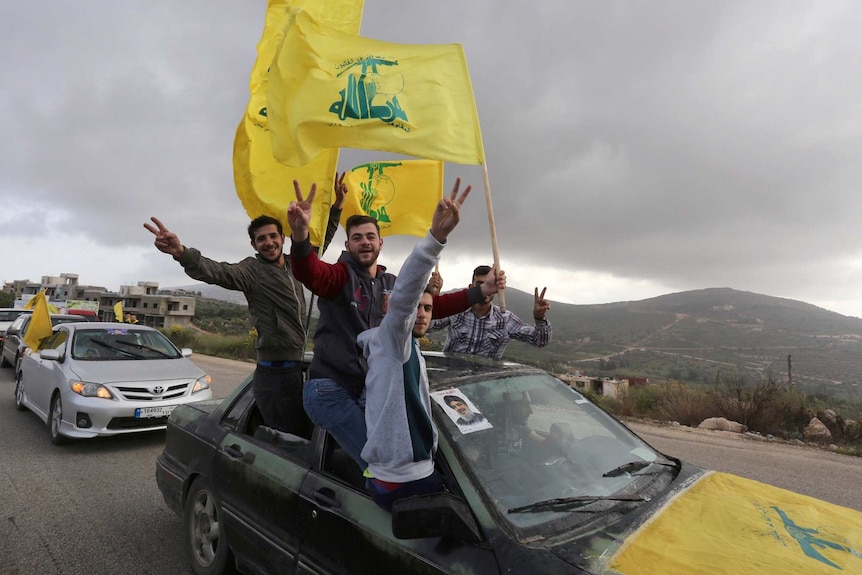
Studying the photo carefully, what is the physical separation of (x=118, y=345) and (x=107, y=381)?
126 centimetres

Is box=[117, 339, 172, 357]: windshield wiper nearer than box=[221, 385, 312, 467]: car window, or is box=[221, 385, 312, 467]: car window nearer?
box=[221, 385, 312, 467]: car window

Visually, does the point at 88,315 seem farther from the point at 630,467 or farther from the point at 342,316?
the point at 630,467

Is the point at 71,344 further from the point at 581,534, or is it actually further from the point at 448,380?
the point at 581,534

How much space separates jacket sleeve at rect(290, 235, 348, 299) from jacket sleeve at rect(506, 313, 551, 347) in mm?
2627

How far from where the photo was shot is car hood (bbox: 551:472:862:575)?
1554 mm

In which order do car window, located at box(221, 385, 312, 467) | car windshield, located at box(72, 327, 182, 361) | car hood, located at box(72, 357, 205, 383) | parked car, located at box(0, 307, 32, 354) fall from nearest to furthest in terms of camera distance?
car window, located at box(221, 385, 312, 467), car hood, located at box(72, 357, 205, 383), car windshield, located at box(72, 327, 182, 361), parked car, located at box(0, 307, 32, 354)

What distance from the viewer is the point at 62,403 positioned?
19.9 feet

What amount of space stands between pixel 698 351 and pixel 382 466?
243ft

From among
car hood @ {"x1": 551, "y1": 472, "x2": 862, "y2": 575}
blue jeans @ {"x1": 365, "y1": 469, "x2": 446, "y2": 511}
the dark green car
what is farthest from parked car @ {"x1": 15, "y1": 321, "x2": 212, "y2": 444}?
car hood @ {"x1": 551, "y1": 472, "x2": 862, "y2": 575}

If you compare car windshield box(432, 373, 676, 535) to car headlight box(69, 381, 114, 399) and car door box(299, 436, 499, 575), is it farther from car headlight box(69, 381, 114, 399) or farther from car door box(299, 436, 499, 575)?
car headlight box(69, 381, 114, 399)

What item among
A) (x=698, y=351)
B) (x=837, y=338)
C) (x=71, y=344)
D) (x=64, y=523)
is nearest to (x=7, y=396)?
(x=71, y=344)

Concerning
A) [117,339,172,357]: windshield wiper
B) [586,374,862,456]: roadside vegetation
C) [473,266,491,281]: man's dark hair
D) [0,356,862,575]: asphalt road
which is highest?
[473,266,491,281]: man's dark hair

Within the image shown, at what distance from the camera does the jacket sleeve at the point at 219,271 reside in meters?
3.16

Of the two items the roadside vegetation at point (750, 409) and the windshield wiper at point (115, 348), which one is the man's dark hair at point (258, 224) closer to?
the windshield wiper at point (115, 348)
